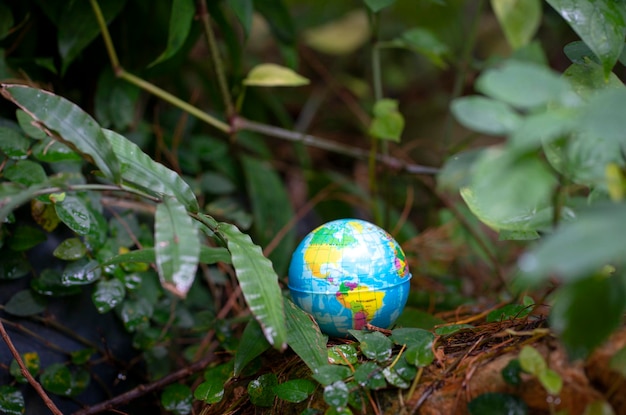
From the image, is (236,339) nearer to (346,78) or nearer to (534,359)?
(534,359)

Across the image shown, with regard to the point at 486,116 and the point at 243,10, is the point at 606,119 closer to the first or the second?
the point at 486,116

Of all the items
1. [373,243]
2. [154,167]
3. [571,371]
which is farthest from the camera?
[373,243]

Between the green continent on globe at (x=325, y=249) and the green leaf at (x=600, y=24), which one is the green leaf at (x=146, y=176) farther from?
the green leaf at (x=600, y=24)

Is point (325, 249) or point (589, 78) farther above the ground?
point (589, 78)

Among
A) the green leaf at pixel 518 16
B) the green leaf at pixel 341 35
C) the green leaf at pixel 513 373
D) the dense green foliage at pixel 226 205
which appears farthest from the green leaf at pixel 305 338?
the green leaf at pixel 341 35

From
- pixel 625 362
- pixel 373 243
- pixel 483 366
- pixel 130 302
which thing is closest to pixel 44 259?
pixel 130 302

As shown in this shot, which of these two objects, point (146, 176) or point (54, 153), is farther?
point (54, 153)

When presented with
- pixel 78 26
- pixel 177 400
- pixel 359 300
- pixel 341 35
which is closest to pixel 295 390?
pixel 359 300
